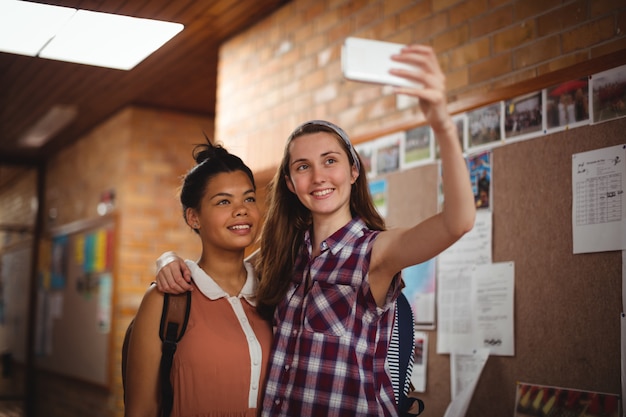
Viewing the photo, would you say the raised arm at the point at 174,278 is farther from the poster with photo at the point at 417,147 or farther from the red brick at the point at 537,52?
the red brick at the point at 537,52

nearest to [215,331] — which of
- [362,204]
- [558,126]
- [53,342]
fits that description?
[362,204]

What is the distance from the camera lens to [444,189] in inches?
61.8

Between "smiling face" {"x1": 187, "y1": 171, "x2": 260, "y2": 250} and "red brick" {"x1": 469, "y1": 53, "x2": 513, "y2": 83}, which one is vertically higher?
"red brick" {"x1": 469, "y1": 53, "x2": 513, "y2": 83}

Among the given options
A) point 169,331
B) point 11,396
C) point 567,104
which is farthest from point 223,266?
point 11,396

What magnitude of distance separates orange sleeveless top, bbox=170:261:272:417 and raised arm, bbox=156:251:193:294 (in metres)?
0.08

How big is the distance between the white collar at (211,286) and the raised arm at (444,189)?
0.59m

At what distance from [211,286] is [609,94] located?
54.7 inches

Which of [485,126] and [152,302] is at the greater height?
[485,126]

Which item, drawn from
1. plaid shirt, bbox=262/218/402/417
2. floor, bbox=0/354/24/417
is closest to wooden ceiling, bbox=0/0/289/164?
plaid shirt, bbox=262/218/402/417

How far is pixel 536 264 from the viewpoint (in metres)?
2.39

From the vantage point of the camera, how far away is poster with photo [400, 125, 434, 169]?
2.90 m

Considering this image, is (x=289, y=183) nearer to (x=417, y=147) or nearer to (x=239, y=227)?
(x=239, y=227)

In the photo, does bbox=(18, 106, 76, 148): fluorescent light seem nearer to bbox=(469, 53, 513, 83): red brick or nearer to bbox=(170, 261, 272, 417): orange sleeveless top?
bbox=(469, 53, 513, 83): red brick

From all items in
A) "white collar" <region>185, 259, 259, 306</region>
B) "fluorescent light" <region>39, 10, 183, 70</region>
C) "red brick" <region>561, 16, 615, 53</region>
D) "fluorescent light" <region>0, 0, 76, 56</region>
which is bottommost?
"white collar" <region>185, 259, 259, 306</region>
